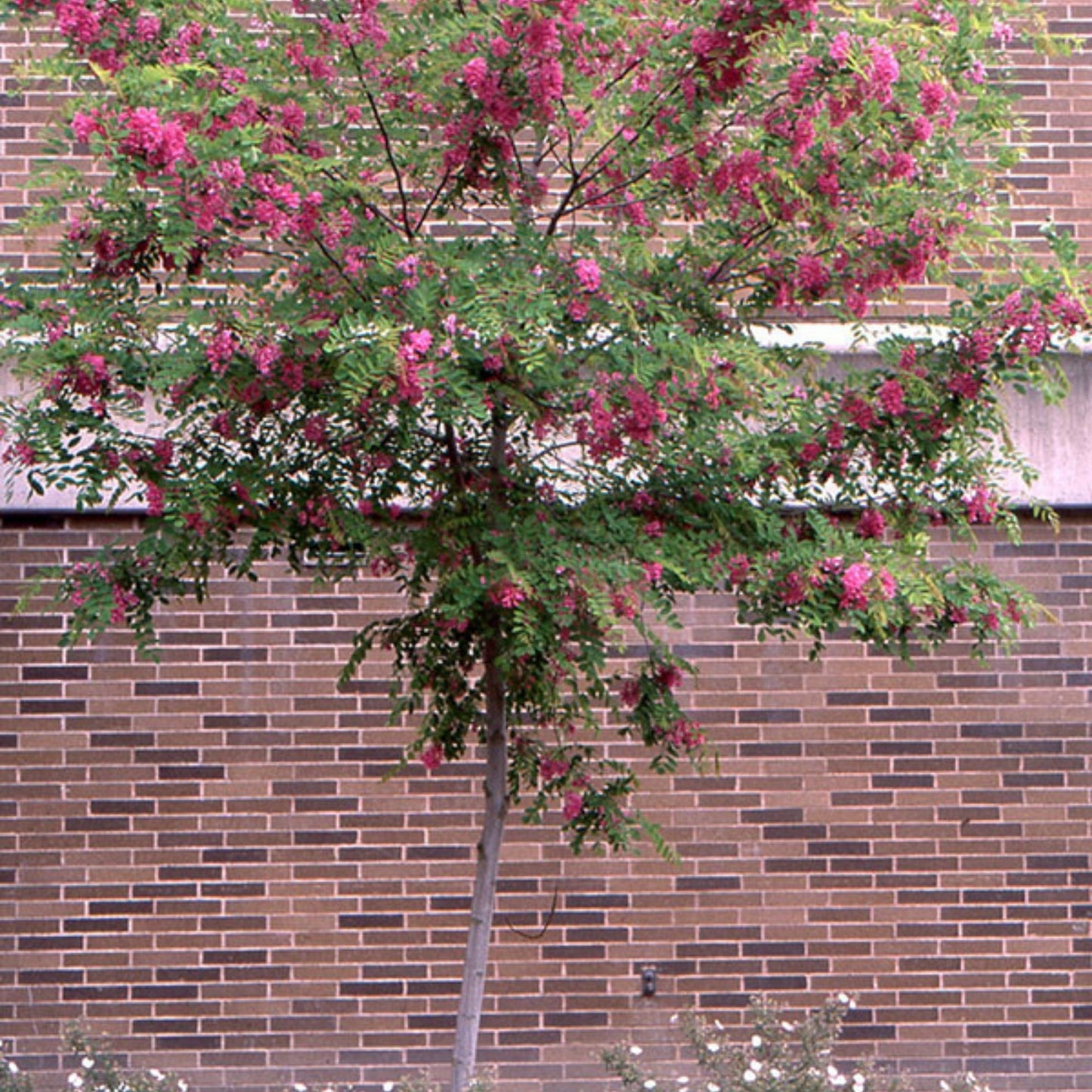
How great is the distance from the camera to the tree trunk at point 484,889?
499 centimetres

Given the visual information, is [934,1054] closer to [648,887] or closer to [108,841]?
[648,887]

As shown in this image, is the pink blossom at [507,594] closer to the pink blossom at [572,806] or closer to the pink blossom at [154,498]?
the pink blossom at [572,806]

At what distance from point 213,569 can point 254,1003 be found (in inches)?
75.2

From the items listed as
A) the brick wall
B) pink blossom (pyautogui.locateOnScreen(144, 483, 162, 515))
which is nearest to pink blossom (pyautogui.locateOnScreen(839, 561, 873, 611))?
pink blossom (pyautogui.locateOnScreen(144, 483, 162, 515))

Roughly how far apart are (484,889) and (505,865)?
2500mm

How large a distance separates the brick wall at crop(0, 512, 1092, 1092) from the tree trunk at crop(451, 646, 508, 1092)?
8.06ft

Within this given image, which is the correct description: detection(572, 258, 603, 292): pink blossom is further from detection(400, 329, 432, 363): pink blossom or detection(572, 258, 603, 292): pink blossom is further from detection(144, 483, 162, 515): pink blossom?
detection(144, 483, 162, 515): pink blossom

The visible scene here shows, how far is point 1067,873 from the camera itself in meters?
7.59

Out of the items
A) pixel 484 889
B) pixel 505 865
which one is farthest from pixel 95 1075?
pixel 484 889

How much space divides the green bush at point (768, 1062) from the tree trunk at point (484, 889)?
165 cm

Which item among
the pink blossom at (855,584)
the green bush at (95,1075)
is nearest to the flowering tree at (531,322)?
the pink blossom at (855,584)

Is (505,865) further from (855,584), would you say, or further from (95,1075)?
(855,584)

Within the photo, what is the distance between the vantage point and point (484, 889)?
16.4 feet

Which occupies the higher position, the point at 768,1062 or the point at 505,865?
the point at 505,865
